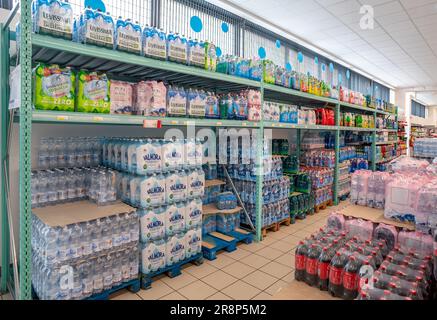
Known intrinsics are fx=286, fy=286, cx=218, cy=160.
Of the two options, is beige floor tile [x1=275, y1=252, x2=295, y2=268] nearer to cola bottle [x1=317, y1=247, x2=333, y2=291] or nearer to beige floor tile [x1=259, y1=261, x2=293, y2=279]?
beige floor tile [x1=259, y1=261, x2=293, y2=279]

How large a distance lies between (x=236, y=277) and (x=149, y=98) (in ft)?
6.69

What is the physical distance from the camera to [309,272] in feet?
5.55

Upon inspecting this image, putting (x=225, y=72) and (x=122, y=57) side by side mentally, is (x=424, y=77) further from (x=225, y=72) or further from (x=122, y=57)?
(x=122, y=57)

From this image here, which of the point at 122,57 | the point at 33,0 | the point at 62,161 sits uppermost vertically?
the point at 33,0

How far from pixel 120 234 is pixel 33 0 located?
6.50 ft

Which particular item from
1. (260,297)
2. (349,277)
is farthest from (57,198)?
(349,277)

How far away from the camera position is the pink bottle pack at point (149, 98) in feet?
9.09

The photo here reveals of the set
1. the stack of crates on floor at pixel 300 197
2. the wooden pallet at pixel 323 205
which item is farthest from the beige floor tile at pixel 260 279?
the wooden pallet at pixel 323 205

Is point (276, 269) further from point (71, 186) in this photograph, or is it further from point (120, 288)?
point (71, 186)

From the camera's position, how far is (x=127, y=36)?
252 cm

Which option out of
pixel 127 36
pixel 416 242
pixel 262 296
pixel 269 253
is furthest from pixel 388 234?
pixel 127 36

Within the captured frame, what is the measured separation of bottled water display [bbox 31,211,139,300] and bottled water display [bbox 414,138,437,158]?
6268 millimetres

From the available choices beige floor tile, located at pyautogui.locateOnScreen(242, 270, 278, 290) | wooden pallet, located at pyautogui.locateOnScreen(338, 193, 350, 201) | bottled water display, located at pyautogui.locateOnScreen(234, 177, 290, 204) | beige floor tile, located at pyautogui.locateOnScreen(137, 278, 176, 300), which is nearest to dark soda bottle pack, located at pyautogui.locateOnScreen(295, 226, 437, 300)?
beige floor tile, located at pyautogui.locateOnScreen(242, 270, 278, 290)

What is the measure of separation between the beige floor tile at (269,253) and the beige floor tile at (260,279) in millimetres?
454
